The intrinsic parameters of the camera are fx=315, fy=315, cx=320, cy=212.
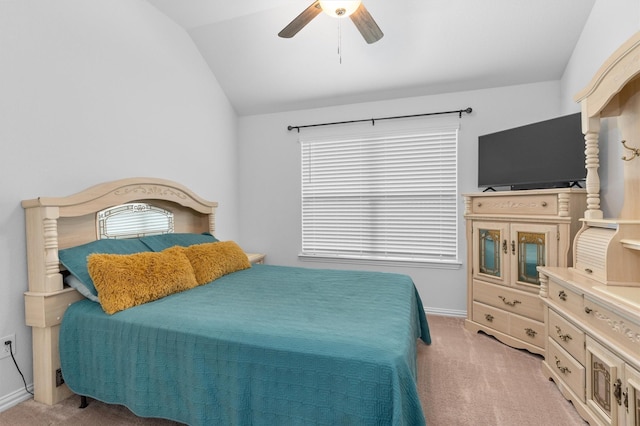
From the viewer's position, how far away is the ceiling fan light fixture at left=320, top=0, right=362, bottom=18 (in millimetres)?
1868

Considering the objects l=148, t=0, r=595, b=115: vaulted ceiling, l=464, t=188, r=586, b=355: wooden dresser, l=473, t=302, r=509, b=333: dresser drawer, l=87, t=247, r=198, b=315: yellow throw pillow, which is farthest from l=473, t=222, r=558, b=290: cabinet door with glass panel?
l=87, t=247, r=198, b=315: yellow throw pillow

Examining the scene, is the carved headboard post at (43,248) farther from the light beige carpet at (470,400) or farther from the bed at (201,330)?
the light beige carpet at (470,400)

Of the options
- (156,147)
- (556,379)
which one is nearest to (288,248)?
(156,147)

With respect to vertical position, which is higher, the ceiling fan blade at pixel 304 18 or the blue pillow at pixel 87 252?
the ceiling fan blade at pixel 304 18

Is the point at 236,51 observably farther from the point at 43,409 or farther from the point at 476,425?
the point at 476,425

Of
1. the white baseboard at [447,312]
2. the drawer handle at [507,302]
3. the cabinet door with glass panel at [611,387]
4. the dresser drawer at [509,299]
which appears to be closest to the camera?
the cabinet door with glass panel at [611,387]

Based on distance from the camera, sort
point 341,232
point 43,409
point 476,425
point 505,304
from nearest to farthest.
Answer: point 476,425 → point 43,409 → point 505,304 → point 341,232

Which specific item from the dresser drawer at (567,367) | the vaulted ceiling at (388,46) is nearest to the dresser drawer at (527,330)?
the dresser drawer at (567,367)

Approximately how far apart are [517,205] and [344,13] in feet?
6.70

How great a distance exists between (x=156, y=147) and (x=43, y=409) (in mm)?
2110

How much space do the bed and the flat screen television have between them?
145 cm

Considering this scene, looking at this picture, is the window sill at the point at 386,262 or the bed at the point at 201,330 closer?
the bed at the point at 201,330

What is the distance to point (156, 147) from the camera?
299 centimetres

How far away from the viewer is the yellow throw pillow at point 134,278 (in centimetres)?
185
